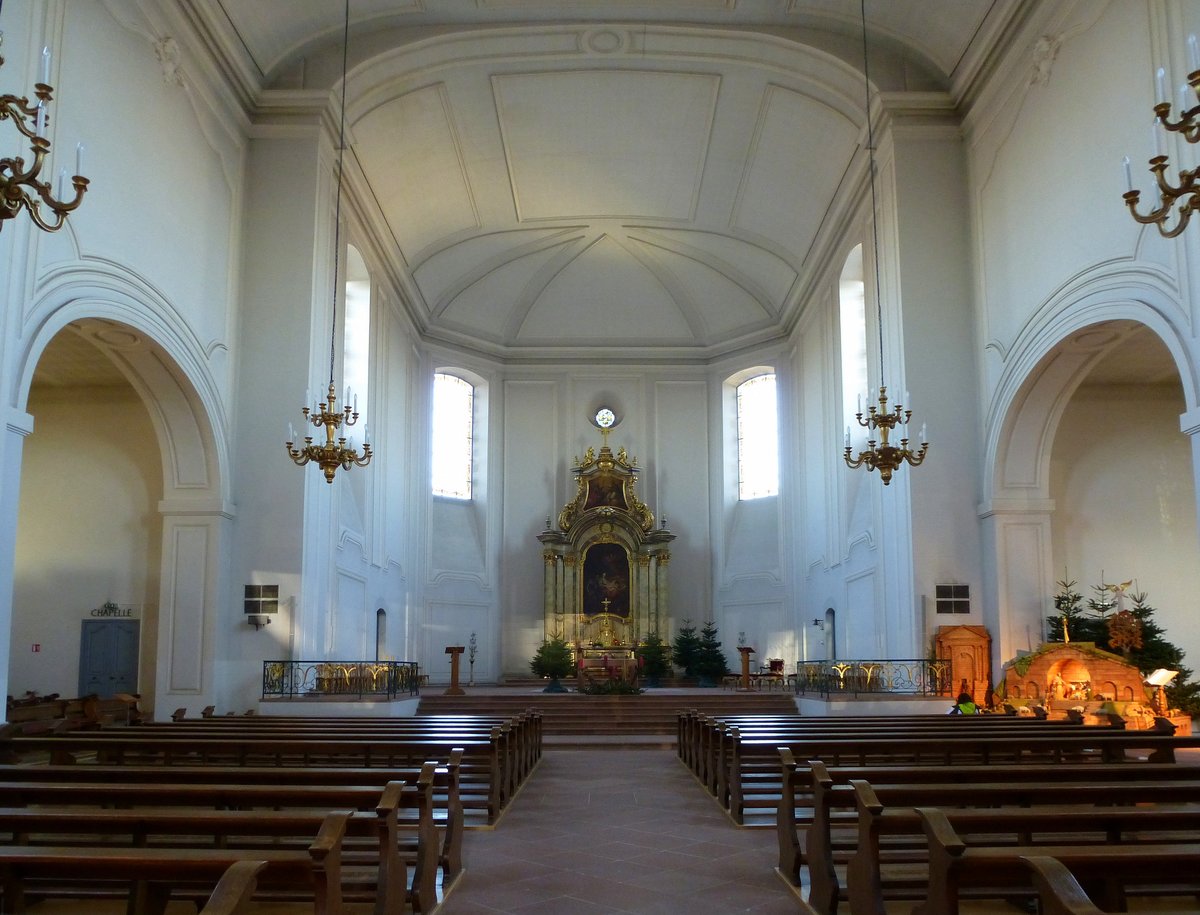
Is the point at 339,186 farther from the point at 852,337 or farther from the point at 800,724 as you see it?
the point at 800,724

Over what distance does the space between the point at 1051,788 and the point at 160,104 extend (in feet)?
42.1

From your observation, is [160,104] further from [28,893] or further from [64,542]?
[28,893]

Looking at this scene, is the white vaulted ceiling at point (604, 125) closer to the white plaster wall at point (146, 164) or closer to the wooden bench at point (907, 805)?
the white plaster wall at point (146, 164)

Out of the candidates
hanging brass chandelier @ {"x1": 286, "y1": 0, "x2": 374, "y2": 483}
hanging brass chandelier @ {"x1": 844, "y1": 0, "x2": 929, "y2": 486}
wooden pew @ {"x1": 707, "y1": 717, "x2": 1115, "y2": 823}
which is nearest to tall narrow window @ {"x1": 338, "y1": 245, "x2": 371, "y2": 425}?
hanging brass chandelier @ {"x1": 286, "y1": 0, "x2": 374, "y2": 483}

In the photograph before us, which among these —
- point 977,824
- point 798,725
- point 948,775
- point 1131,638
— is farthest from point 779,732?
point 1131,638

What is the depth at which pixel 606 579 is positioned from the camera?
2655cm

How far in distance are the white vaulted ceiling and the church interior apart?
3.2 inches

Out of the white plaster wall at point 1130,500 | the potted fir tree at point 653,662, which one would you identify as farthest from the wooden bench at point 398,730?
the potted fir tree at point 653,662

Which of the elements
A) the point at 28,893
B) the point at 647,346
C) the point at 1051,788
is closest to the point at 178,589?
the point at 28,893

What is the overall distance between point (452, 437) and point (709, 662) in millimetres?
8288

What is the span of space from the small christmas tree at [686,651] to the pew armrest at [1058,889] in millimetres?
21948

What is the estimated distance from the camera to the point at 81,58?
11688mm

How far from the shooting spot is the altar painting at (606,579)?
26.4 m

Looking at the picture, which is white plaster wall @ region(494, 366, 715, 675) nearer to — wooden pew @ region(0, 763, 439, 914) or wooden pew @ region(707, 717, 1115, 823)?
wooden pew @ region(707, 717, 1115, 823)
